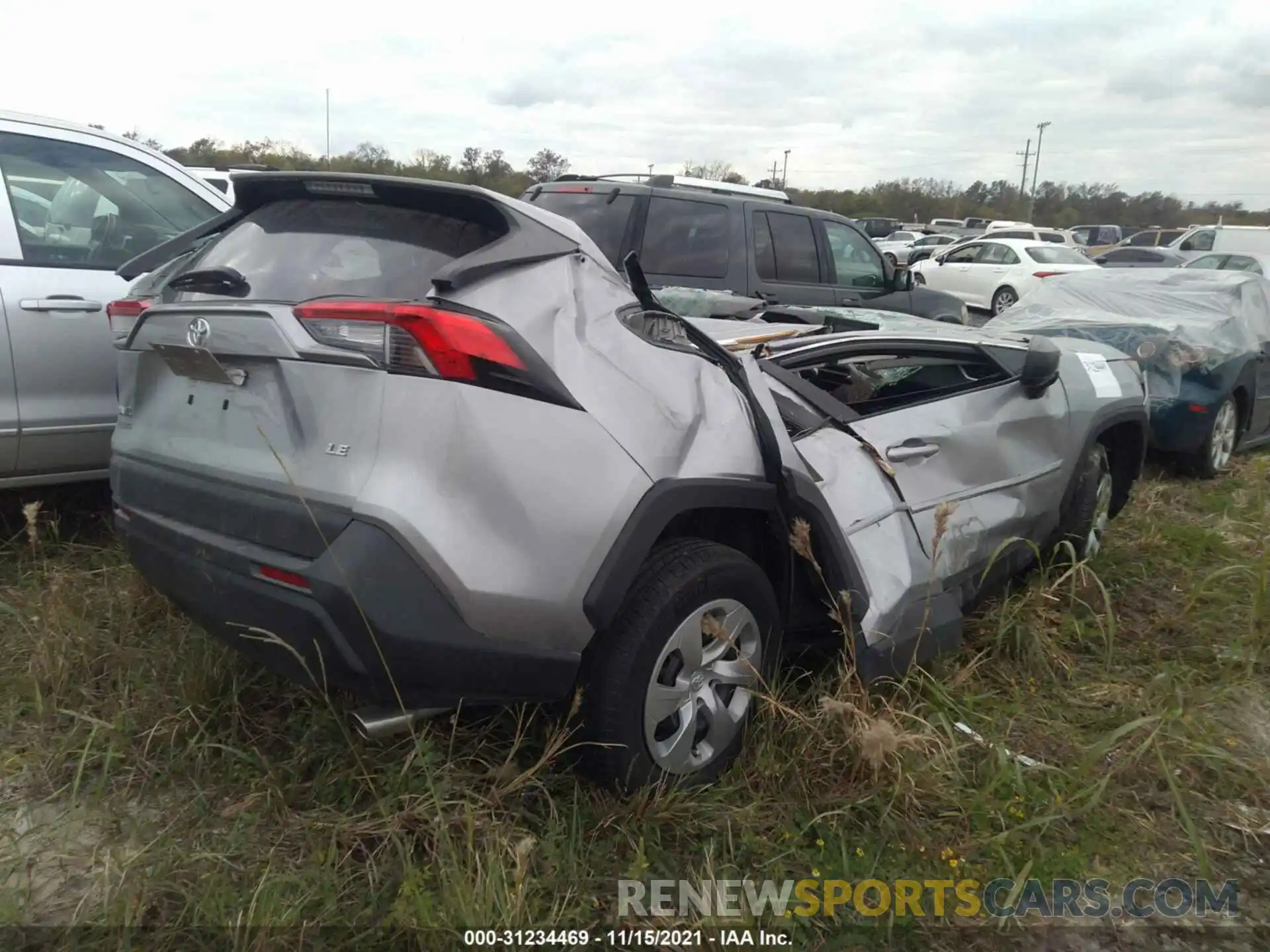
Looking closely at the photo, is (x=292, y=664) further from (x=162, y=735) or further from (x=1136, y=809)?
(x=1136, y=809)

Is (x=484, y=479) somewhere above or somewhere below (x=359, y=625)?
above

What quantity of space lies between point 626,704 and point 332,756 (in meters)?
0.93

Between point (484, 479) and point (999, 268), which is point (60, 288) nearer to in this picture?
point (484, 479)

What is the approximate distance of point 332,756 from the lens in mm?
2715

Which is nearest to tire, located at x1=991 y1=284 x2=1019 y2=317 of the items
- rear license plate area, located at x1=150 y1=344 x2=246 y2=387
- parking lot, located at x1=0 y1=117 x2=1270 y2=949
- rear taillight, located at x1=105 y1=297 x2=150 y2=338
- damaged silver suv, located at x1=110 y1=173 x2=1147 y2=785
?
parking lot, located at x1=0 y1=117 x2=1270 y2=949

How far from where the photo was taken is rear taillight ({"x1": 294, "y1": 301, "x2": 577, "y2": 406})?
7.00ft

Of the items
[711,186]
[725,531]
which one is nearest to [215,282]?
[725,531]

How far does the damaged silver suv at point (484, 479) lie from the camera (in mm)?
2119

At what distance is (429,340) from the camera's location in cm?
213

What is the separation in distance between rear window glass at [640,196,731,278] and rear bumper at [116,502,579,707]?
439 cm

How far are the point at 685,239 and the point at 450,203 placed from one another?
4.25 m

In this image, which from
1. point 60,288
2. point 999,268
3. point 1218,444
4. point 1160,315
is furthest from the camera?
point 999,268

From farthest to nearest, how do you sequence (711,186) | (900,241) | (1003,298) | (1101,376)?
(900,241)
(1003,298)
(711,186)
(1101,376)

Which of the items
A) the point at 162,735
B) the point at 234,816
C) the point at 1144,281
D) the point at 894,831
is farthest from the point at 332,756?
the point at 1144,281
